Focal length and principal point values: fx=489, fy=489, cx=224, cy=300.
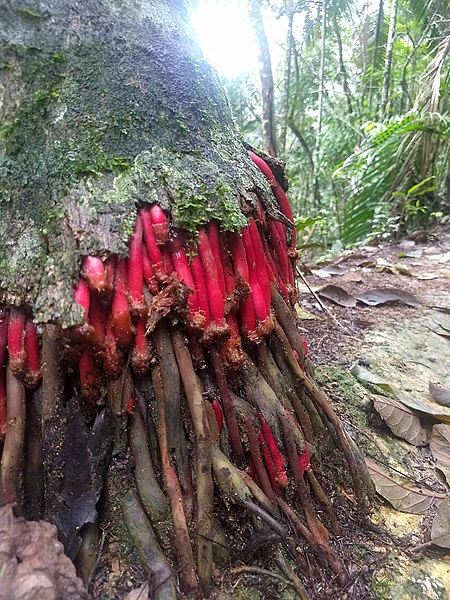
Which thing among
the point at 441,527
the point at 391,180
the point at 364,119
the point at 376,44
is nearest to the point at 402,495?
the point at 441,527

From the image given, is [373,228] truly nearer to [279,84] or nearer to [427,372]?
[427,372]

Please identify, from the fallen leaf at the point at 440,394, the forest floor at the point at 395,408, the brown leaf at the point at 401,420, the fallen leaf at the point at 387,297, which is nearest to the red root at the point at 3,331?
the forest floor at the point at 395,408

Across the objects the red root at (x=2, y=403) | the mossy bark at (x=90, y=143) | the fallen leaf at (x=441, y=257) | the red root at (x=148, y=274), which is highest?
the mossy bark at (x=90, y=143)

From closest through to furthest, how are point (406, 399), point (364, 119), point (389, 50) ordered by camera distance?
point (406, 399) < point (389, 50) < point (364, 119)

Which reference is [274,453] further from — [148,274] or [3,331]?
[3,331]

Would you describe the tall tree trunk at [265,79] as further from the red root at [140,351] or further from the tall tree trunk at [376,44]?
the red root at [140,351]

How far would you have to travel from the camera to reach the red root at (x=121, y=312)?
0.99 meters

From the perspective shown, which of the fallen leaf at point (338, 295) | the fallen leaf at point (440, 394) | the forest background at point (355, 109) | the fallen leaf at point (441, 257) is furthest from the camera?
the forest background at point (355, 109)

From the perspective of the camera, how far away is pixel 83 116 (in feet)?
3.59

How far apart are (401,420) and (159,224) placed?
3.61 ft

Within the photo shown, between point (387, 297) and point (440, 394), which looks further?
point (387, 297)

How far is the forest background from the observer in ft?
16.3

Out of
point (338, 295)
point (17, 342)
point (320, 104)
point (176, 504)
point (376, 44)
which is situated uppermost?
point (376, 44)

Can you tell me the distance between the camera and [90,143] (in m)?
1.08
